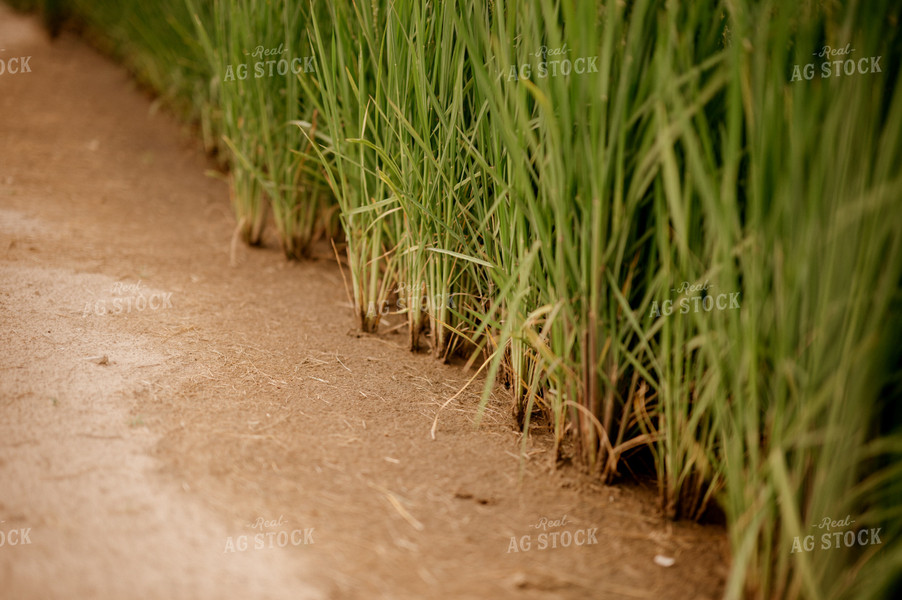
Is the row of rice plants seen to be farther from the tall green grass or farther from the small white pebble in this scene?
the small white pebble

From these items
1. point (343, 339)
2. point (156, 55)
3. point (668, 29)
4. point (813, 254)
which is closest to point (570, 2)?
point (668, 29)

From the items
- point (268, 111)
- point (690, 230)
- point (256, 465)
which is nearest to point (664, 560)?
point (690, 230)

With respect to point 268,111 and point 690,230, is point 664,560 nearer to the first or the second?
point 690,230

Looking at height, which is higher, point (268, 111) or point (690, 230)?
point (268, 111)

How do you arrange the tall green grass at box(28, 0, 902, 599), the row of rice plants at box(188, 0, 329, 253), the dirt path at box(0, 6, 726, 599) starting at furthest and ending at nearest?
the row of rice plants at box(188, 0, 329, 253) → the dirt path at box(0, 6, 726, 599) → the tall green grass at box(28, 0, 902, 599)

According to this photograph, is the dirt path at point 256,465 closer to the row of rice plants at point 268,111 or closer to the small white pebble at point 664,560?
the small white pebble at point 664,560

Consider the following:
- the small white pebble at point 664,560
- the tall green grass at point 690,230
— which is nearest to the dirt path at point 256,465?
the small white pebble at point 664,560

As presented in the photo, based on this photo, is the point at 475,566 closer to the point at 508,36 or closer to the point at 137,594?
the point at 137,594

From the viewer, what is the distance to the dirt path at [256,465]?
1304 millimetres

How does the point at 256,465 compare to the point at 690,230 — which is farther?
the point at 256,465

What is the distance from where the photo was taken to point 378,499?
1.50 m

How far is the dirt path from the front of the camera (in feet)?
4.28

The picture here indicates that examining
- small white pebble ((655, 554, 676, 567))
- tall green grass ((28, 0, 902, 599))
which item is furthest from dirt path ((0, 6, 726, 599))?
tall green grass ((28, 0, 902, 599))

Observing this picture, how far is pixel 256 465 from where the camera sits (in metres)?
1.56
